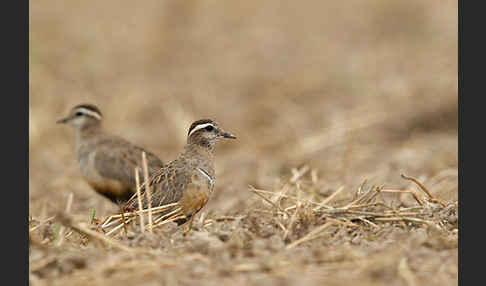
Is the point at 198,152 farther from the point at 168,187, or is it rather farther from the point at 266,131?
the point at 266,131

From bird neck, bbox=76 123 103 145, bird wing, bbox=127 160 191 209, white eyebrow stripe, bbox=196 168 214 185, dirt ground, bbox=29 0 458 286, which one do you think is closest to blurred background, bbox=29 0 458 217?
dirt ground, bbox=29 0 458 286

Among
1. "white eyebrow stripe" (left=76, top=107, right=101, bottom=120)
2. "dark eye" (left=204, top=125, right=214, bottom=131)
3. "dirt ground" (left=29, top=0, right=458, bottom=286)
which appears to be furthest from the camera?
"white eyebrow stripe" (left=76, top=107, right=101, bottom=120)

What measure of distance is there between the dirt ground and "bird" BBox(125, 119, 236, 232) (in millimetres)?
361

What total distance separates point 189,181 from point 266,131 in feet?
21.6

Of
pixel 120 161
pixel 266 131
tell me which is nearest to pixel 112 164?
pixel 120 161

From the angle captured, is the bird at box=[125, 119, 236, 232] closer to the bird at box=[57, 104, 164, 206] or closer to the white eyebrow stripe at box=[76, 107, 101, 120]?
the bird at box=[57, 104, 164, 206]

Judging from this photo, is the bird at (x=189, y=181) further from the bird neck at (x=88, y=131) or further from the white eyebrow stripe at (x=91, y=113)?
the white eyebrow stripe at (x=91, y=113)

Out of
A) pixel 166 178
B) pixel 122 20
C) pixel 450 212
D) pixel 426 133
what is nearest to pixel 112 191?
pixel 166 178

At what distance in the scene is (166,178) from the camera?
6891 millimetres

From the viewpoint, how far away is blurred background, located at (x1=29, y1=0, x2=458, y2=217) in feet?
37.1

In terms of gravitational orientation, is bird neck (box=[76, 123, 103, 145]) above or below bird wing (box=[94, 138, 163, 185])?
above

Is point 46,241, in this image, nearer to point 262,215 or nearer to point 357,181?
point 262,215

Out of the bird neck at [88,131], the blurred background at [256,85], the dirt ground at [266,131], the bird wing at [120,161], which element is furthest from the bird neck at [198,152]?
the bird neck at [88,131]

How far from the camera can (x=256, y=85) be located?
15.8m
